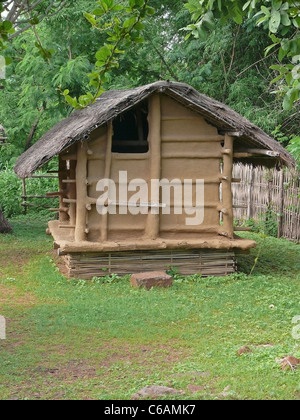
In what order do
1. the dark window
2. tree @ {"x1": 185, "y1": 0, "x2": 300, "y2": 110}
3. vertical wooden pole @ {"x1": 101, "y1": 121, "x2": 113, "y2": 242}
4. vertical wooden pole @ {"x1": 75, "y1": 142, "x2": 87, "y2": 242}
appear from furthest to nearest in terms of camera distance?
the dark window
vertical wooden pole @ {"x1": 101, "y1": 121, "x2": 113, "y2": 242}
vertical wooden pole @ {"x1": 75, "y1": 142, "x2": 87, "y2": 242}
tree @ {"x1": 185, "y1": 0, "x2": 300, "y2": 110}

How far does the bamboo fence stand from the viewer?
14.8 meters

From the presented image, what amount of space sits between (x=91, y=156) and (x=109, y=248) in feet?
5.12

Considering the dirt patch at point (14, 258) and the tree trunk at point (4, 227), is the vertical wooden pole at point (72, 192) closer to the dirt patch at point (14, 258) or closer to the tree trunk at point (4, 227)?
the dirt patch at point (14, 258)

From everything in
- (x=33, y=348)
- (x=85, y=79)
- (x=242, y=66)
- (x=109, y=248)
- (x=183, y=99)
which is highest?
(x=242, y=66)

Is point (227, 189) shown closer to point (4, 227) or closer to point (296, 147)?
point (296, 147)

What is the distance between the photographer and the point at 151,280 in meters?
10.1

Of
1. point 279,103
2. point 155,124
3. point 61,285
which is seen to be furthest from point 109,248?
point 279,103

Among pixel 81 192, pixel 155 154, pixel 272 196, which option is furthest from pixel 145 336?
pixel 272 196

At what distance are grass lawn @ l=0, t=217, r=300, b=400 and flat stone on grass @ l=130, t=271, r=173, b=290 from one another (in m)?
0.15

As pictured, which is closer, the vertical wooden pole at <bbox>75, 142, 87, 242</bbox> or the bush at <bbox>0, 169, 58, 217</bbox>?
the vertical wooden pole at <bbox>75, 142, 87, 242</bbox>

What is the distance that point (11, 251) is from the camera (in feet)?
45.6

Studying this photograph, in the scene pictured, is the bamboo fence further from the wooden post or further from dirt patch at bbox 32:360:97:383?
dirt patch at bbox 32:360:97:383

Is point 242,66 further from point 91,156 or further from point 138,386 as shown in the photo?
point 138,386

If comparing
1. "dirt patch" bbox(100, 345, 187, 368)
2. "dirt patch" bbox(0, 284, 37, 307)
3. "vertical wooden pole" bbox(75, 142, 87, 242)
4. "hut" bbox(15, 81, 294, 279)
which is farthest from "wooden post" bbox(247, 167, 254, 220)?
"dirt patch" bbox(100, 345, 187, 368)
